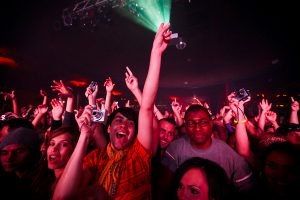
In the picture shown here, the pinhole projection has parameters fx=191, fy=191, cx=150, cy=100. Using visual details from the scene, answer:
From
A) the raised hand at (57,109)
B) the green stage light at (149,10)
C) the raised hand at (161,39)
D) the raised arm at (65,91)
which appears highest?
the green stage light at (149,10)

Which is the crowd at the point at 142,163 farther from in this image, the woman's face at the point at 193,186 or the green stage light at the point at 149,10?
the green stage light at the point at 149,10

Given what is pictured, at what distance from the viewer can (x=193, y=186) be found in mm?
1578

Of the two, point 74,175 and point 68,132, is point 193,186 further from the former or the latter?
point 68,132

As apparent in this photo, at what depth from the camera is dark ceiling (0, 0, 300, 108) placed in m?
5.95

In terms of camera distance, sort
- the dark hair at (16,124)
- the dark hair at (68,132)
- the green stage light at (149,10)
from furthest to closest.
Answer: the green stage light at (149,10) < the dark hair at (16,124) < the dark hair at (68,132)

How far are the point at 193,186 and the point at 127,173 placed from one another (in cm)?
61

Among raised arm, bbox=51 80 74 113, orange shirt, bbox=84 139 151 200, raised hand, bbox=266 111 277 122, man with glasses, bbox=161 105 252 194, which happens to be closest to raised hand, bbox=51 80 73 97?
raised arm, bbox=51 80 74 113

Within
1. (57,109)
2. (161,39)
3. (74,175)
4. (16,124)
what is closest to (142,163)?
(74,175)

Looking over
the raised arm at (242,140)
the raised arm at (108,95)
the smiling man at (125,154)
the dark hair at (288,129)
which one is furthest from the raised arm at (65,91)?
the dark hair at (288,129)

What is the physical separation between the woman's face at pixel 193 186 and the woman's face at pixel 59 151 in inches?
47.8

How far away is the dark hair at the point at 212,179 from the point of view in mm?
1558

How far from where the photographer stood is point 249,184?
209 cm

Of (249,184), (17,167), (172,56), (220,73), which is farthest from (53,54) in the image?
(220,73)

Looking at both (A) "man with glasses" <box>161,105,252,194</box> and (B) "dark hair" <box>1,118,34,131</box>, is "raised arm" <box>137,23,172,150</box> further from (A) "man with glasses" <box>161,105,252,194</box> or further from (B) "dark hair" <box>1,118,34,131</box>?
(B) "dark hair" <box>1,118,34,131</box>
